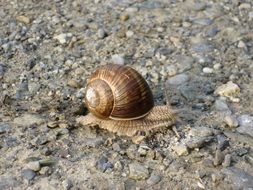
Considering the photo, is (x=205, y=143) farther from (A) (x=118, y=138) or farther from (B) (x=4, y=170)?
(B) (x=4, y=170)

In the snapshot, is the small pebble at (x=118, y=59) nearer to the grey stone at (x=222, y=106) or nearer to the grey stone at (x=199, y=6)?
the grey stone at (x=222, y=106)

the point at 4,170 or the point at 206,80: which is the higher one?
the point at 4,170

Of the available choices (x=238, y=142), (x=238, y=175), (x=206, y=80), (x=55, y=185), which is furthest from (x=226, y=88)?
(x=55, y=185)

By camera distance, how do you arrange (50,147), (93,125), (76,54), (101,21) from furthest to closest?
1. (101,21)
2. (76,54)
3. (93,125)
4. (50,147)

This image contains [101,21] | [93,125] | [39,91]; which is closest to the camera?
[93,125]

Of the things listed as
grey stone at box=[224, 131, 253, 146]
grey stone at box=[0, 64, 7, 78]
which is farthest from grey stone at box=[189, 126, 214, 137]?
grey stone at box=[0, 64, 7, 78]

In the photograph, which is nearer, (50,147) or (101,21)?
(50,147)

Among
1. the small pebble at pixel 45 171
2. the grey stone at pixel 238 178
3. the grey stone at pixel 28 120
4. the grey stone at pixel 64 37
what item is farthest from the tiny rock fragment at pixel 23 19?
the grey stone at pixel 238 178
